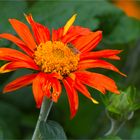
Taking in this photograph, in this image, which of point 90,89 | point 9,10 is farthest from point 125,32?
point 9,10

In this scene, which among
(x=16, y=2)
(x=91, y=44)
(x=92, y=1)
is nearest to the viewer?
(x=91, y=44)

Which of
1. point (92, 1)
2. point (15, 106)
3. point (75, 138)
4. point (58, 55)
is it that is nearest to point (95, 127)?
point (75, 138)

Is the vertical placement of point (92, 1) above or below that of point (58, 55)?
above

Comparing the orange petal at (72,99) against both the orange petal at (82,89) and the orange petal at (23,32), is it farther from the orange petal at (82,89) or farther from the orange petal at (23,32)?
the orange petal at (23,32)

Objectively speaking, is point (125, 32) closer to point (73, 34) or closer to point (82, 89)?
point (73, 34)

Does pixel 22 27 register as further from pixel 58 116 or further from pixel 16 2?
pixel 58 116

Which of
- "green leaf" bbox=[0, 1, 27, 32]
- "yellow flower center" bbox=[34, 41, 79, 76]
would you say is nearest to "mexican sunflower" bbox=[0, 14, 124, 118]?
"yellow flower center" bbox=[34, 41, 79, 76]

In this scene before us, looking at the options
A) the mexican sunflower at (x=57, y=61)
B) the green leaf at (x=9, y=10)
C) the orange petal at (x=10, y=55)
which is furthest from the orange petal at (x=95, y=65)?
the green leaf at (x=9, y=10)
